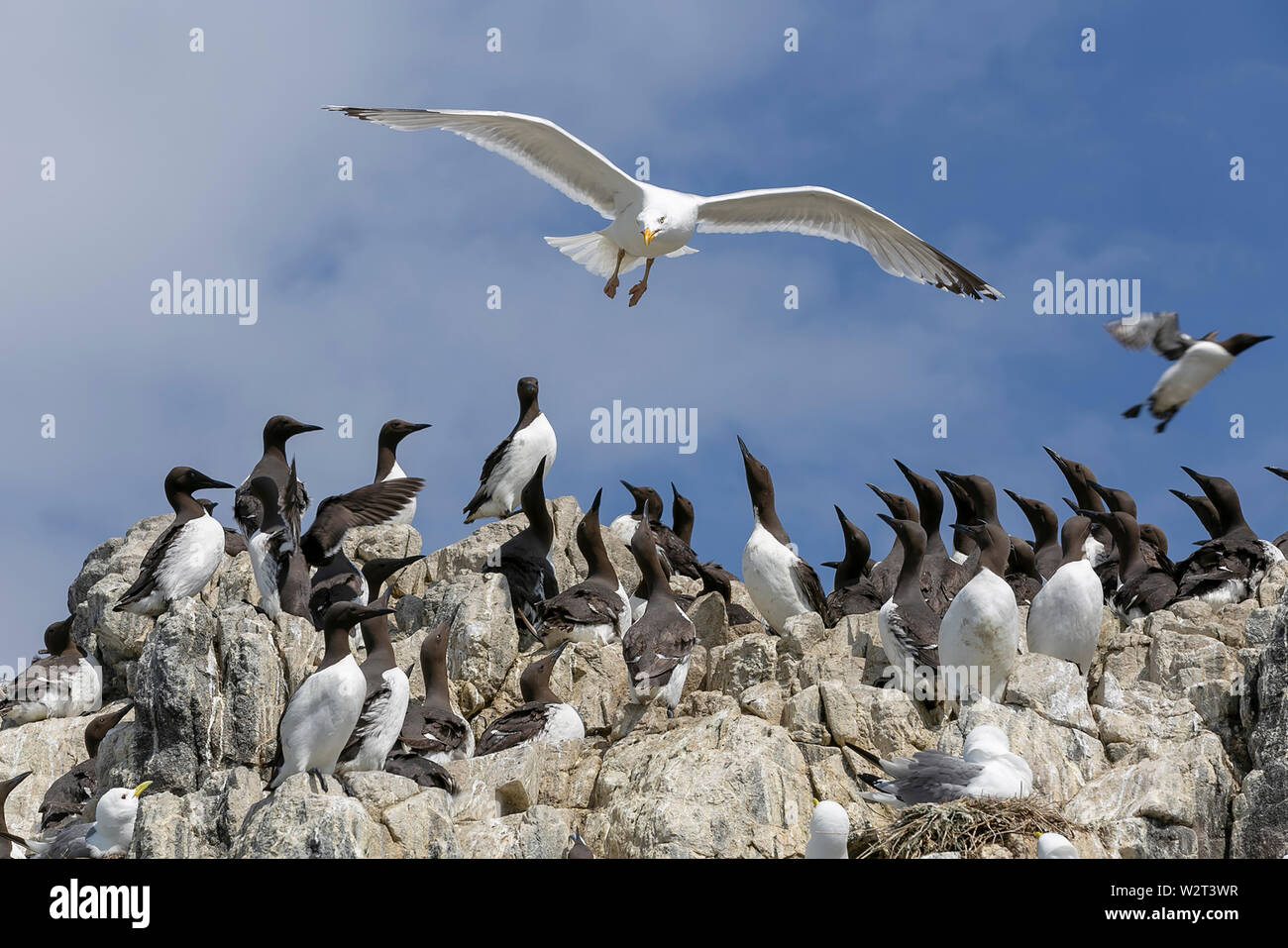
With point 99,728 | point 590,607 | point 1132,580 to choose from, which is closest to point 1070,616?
point 1132,580

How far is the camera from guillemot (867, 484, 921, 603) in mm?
16172

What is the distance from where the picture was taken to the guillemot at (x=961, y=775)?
10.5 m

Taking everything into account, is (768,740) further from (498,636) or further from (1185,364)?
(1185,364)

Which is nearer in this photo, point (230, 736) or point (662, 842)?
point (662, 842)

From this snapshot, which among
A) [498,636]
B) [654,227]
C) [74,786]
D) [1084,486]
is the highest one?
[654,227]

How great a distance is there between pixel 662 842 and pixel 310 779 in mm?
2398

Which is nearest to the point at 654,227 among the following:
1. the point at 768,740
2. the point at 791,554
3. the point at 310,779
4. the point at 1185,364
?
the point at 791,554

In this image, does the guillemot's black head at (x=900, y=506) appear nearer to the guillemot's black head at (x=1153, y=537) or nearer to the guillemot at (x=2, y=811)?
the guillemot's black head at (x=1153, y=537)

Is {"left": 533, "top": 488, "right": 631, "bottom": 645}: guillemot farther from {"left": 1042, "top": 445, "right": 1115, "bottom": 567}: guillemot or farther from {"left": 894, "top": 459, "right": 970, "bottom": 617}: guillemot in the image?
{"left": 1042, "top": 445, "right": 1115, "bottom": 567}: guillemot

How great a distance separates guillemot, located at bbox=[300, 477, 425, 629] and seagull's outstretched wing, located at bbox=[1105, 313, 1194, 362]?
6780mm

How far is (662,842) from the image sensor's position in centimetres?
1089

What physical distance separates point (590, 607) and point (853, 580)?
136 inches

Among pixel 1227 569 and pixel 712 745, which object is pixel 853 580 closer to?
pixel 1227 569

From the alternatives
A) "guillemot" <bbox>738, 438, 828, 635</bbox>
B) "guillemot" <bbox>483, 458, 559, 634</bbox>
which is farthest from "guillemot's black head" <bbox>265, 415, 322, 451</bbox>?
"guillemot" <bbox>738, 438, 828, 635</bbox>
